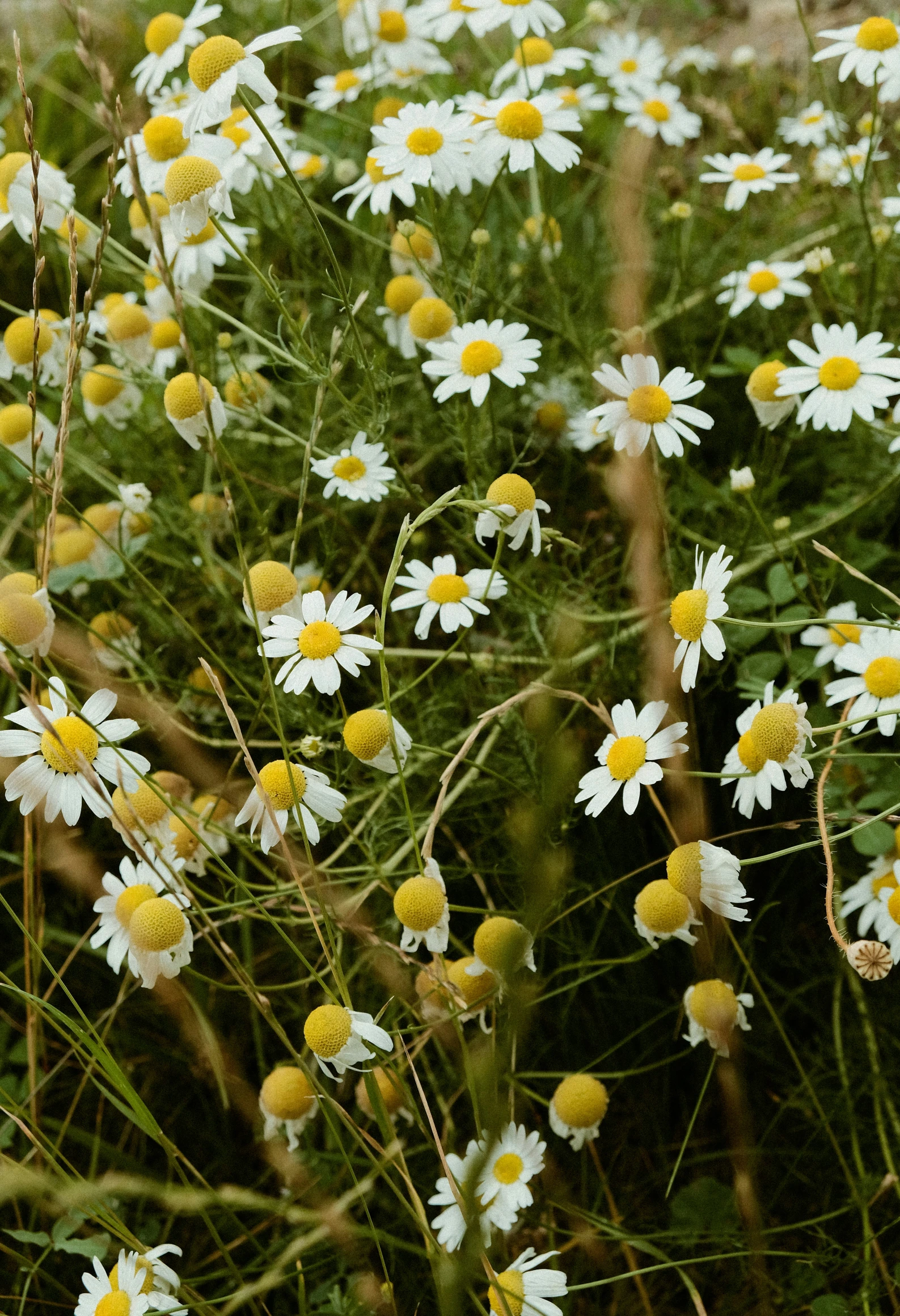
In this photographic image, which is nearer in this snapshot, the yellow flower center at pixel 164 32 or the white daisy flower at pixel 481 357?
the white daisy flower at pixel 481 357

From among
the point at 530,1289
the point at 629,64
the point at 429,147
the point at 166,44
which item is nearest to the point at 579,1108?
the point at 530,1289

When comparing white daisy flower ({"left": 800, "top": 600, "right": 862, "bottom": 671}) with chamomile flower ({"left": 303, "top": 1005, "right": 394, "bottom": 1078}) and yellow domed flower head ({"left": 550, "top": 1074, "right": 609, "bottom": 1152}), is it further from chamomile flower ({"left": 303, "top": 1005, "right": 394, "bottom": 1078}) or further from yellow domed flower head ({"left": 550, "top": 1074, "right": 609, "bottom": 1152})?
chamomile flower ({"left": 303, "top": 1005, "right": 394, "bottom": 1078})

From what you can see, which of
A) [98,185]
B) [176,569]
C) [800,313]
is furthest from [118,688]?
[98,185]

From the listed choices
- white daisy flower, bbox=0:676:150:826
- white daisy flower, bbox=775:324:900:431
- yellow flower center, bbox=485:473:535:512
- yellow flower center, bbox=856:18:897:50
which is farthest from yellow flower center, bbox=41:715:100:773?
yellow flower center, bbox=856:18:897:50

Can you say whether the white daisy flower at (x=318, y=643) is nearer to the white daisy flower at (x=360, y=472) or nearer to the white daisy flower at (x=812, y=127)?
the white daisy flower at (x=360, y=472)

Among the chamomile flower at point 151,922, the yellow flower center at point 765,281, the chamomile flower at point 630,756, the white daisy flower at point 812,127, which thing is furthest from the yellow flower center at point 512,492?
the white daisy flower at point 812,127

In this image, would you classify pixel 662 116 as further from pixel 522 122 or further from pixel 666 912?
pixel 666 912
